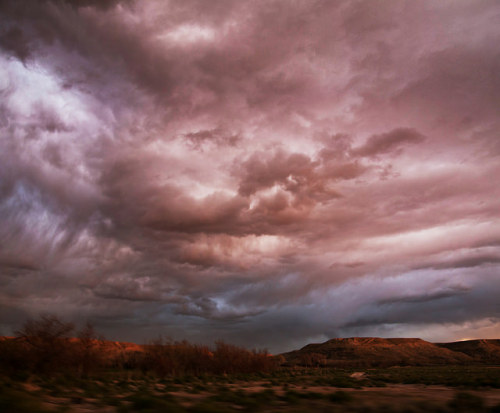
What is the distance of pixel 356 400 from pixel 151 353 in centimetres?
6279

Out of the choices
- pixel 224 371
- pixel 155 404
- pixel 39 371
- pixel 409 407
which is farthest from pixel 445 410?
pixel 224 371

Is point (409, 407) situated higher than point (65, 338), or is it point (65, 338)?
point (65, 338)

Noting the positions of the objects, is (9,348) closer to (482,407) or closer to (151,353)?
(482,407)

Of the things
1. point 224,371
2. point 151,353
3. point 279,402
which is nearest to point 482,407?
point 279,402

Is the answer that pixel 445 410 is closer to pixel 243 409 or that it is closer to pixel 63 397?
pixel 243 409

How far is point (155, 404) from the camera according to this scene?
44.1 ft

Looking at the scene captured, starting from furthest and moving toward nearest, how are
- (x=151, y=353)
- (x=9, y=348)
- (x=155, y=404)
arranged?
(x=151, y=353)
(x=9, y=348)
(x=155, y=404)

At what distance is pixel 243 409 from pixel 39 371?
88.4 feet

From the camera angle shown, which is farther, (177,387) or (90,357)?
(90,357)

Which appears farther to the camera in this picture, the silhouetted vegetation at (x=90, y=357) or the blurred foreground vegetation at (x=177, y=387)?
the silhouetted vegetation at (x=90, y=357)

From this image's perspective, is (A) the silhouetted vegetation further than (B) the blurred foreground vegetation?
Yes

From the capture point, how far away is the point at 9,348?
1304 inches

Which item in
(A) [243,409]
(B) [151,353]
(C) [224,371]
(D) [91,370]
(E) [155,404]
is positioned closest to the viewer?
(E) [155,404]

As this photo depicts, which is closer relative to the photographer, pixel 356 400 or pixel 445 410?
pixel 445 410
